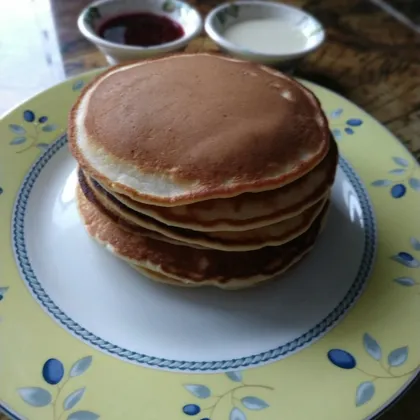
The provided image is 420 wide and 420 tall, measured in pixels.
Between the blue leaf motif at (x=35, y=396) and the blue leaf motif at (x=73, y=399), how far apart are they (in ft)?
0.08

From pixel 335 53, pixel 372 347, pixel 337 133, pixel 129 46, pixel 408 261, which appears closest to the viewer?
pixel 372 347

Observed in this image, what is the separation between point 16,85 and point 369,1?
1.21m

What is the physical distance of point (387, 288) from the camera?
0.94 metres

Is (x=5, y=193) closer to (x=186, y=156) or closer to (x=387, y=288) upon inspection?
(x=186, y=156)

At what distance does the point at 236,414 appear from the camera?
0.76 meters

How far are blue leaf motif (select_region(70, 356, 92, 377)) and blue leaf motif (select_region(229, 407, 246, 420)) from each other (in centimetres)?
22

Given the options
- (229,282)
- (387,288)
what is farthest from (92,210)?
(387,288)

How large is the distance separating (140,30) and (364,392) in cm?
112

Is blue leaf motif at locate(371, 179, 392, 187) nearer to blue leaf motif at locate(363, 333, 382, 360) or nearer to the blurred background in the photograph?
the blurred background

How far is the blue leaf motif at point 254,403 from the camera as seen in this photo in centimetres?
77

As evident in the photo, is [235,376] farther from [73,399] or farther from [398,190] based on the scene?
[398,190]

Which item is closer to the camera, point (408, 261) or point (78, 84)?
point (408, 261)

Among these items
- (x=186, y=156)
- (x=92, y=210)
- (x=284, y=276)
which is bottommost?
(x=284, y=276)

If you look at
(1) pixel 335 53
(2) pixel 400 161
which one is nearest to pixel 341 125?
(2) pixel 400 161
